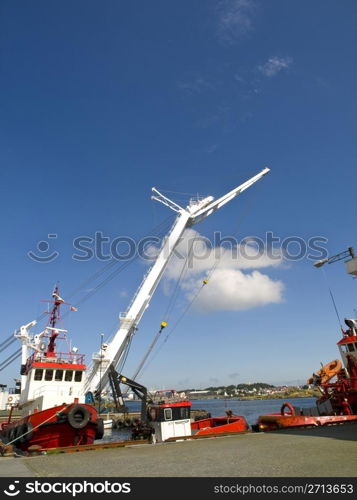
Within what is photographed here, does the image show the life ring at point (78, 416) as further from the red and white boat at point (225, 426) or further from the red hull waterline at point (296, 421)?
the red hull waterline at point (296, 421)

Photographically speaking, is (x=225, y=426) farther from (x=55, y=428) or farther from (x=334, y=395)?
(x=55, y=428)

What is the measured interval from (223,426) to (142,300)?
689 inches

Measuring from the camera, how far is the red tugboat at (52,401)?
21.9 m

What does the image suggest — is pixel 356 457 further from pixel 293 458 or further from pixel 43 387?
pixel 43 387

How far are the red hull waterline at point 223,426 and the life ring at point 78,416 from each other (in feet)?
24.4

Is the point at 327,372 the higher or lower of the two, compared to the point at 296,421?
higher

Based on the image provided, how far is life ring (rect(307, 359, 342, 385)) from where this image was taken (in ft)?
79.7

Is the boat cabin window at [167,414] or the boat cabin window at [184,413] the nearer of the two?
the boat cabin window at [167,414]

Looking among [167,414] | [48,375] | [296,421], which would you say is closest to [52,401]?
[48,375]

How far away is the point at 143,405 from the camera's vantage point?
124ft

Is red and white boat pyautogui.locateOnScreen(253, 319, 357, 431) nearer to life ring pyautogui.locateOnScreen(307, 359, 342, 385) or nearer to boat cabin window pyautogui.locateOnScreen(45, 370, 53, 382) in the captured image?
life ring pyautogui.locateOnScreen(307, 359, 342, 385)

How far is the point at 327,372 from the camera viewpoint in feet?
80.9

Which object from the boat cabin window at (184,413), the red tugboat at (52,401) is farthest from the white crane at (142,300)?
the boat cabin window at (184,413)

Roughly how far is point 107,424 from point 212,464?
44.9 m
